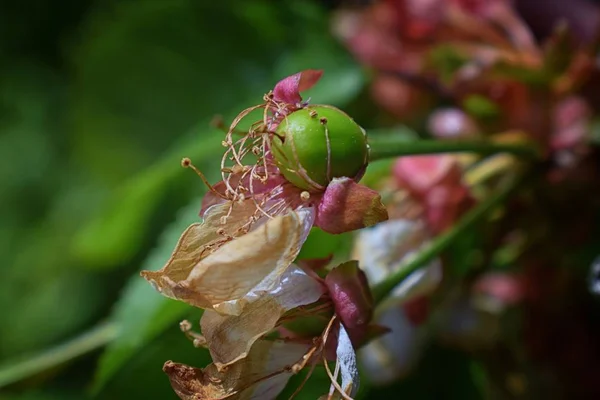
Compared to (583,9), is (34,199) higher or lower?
lower

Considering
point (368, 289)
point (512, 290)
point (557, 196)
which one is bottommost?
point (512, 290)

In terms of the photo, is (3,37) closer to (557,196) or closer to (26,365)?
(26,365)

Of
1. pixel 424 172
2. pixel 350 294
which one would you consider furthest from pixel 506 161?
pixel 350 294

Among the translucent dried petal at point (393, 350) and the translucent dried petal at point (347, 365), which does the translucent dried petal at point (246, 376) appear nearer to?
the translucent dried petal at point (347, 365)

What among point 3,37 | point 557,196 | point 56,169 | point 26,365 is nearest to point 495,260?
point 557,196

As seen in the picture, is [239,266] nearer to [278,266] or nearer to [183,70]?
[278,266]

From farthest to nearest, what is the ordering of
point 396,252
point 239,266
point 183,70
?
point 183,70 < point 396,252 < point 239,266

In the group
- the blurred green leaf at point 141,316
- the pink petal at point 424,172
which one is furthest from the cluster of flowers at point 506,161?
the blurred green leaf at point 141,316

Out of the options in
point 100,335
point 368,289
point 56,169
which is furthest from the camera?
point 56,169
